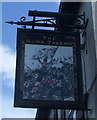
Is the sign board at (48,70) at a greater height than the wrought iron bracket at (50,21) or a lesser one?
lesser

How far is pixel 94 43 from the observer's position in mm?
8742

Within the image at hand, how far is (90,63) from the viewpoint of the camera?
30.0 feet

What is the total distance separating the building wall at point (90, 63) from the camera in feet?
27.8

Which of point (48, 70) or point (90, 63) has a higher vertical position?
point (90, 63)

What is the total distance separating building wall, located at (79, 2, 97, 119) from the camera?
847 centimetres

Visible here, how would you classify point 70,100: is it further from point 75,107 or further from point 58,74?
point 58,74

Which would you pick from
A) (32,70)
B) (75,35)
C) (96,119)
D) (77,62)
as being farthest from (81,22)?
(96,119)

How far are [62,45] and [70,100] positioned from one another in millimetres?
1718

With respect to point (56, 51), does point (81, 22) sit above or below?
above

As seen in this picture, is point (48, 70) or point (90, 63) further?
point (90, 63)

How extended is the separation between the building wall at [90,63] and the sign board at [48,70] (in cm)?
41

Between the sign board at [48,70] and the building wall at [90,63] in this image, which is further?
the building wall at [90,63]

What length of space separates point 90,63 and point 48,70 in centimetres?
139

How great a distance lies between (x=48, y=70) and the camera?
8.46m
